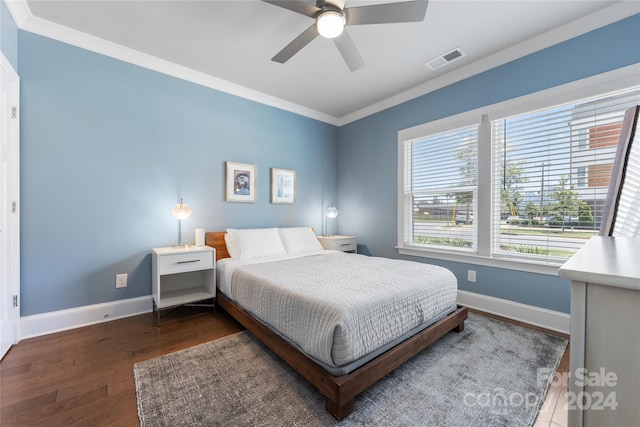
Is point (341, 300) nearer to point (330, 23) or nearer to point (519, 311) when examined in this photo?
point (330, 23)

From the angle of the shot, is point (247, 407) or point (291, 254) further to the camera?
point (291, 254)

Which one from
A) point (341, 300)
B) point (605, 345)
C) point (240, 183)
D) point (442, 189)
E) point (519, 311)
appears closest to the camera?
point (605, 345)

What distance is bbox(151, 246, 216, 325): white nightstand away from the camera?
2.46 metres

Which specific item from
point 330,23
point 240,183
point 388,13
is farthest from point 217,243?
point 388,13

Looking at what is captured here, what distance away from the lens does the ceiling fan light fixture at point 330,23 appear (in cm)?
183

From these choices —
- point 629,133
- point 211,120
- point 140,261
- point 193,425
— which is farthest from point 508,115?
point 140,261

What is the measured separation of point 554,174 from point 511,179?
331mm

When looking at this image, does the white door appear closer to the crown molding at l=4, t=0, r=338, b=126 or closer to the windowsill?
the crown molding at l=4, t=0, r=338, b=126

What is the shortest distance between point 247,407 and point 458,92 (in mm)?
3556

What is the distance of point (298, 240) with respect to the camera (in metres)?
3.45

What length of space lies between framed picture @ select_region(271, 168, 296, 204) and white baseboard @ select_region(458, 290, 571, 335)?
255cm

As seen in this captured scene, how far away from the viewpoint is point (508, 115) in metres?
2.62

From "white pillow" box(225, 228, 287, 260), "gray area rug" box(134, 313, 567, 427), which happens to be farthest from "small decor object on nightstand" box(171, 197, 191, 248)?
"gray area rug" box(134, 313, 567, 427)

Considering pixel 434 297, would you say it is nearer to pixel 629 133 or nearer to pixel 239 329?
pixel 629 133
